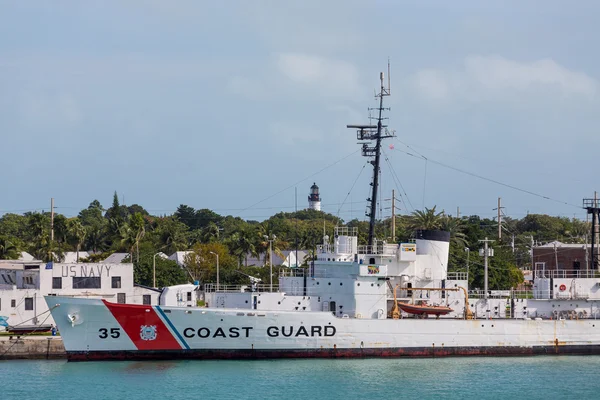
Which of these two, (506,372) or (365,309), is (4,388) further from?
(506,372)

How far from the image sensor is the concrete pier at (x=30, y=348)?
41.0 m

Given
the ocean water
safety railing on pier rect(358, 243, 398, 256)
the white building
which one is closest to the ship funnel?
safety railing on pier rect(358, 243, 398, 256)

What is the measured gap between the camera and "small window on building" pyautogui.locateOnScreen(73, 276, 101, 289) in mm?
50250

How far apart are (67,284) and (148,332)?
39.9 ft

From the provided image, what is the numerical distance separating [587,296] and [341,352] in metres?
11.9

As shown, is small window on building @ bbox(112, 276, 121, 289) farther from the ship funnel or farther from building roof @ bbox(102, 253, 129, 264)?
the ship funnel

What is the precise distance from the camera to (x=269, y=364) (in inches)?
1521

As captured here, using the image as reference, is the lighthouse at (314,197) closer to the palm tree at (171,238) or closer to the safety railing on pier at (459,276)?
the palm tree at (171,238)

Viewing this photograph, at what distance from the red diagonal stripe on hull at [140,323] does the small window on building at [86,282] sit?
11821 mm

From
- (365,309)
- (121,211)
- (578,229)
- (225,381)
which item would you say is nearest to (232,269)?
(365,309)

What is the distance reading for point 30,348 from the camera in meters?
41.2

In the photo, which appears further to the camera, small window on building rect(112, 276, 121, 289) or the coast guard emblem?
small window on building rect(112, 276, 121, 289)

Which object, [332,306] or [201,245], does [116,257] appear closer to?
[201,245]

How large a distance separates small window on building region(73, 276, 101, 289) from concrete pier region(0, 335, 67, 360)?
8.64 m
